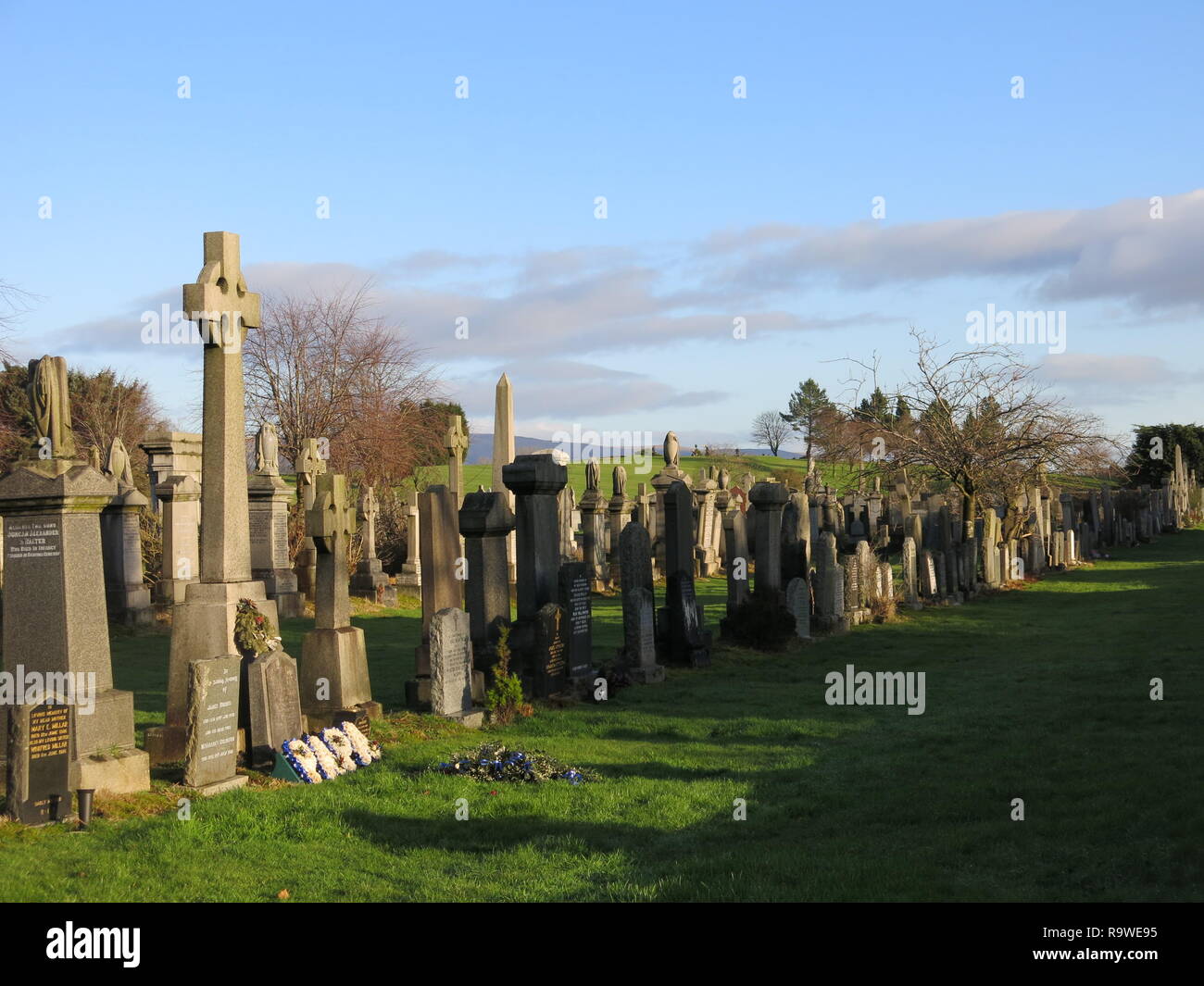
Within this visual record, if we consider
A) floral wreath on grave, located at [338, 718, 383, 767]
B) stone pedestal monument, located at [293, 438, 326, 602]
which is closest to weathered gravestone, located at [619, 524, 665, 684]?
floral wreath on grave, located at [338, 718, 383, 767]

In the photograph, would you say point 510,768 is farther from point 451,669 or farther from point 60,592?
point 60,592

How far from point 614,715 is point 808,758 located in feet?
9.59

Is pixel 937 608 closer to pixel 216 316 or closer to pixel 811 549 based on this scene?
pixel 811 549

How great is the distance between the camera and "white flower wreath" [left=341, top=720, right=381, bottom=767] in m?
10.1

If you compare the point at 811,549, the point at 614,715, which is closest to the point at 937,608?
the point at 811,549

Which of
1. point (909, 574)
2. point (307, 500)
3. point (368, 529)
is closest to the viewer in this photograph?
point (909, 574)

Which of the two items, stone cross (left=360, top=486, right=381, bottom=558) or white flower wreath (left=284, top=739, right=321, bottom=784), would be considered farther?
stone cross (left=360, top=486, right=381, bottom=558)

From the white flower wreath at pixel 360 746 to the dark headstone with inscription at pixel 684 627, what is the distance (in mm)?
6607

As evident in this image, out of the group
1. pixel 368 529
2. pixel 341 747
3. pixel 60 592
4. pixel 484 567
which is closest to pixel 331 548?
pixel 484 567

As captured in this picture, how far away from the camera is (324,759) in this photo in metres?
9.74

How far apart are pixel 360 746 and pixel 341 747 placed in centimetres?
19

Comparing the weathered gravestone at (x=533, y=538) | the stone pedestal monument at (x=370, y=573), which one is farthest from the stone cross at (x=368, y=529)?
the weathered gravestone at (x=533, y=538)

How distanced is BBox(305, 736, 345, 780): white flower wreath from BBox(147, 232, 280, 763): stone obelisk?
1187mm

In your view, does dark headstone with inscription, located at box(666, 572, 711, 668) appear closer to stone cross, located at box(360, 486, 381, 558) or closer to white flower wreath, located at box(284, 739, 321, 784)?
white flower wreath, located at box(284, 739, 321, 784)
